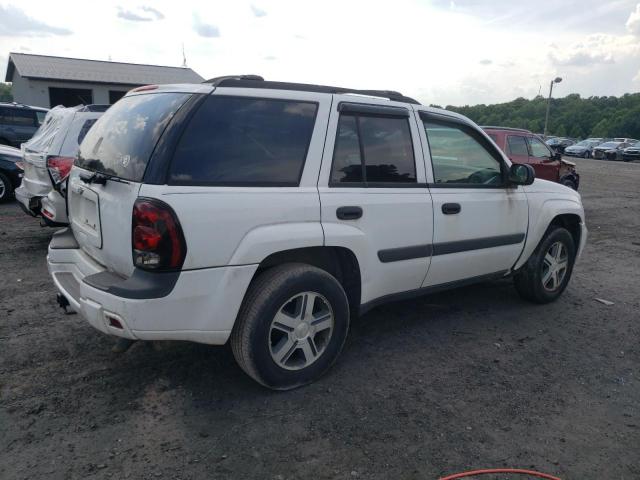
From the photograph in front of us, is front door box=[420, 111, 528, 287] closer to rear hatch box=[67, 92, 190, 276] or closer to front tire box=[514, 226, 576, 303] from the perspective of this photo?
front tire box=[514, 226, 576, 303]

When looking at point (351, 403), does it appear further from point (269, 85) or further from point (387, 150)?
point (269, 85)

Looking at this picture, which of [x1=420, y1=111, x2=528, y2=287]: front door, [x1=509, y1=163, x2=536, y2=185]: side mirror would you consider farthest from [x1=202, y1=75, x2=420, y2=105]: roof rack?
[x1=509, y1=163, x2=536, y2=185]: side mirror

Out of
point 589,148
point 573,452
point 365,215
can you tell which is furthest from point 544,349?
point 589,148

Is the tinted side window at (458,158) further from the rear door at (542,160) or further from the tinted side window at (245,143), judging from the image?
the rear door at (542,160)

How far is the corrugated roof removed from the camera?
26203mm

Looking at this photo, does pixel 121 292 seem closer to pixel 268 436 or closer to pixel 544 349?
pixel 268 436

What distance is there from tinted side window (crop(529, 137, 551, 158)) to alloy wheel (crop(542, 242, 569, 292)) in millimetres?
6407

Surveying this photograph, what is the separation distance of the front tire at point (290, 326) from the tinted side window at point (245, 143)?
1.98 ft

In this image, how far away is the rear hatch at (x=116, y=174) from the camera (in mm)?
2824

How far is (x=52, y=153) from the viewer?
6219 mm

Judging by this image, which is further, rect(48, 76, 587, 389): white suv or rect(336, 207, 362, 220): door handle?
rect(336, 207, 362, 220): door handle

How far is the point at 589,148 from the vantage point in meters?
36.8

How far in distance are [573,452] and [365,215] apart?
1802mm

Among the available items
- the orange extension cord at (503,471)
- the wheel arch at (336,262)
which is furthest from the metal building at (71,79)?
the orange extension cord at (503,471)
